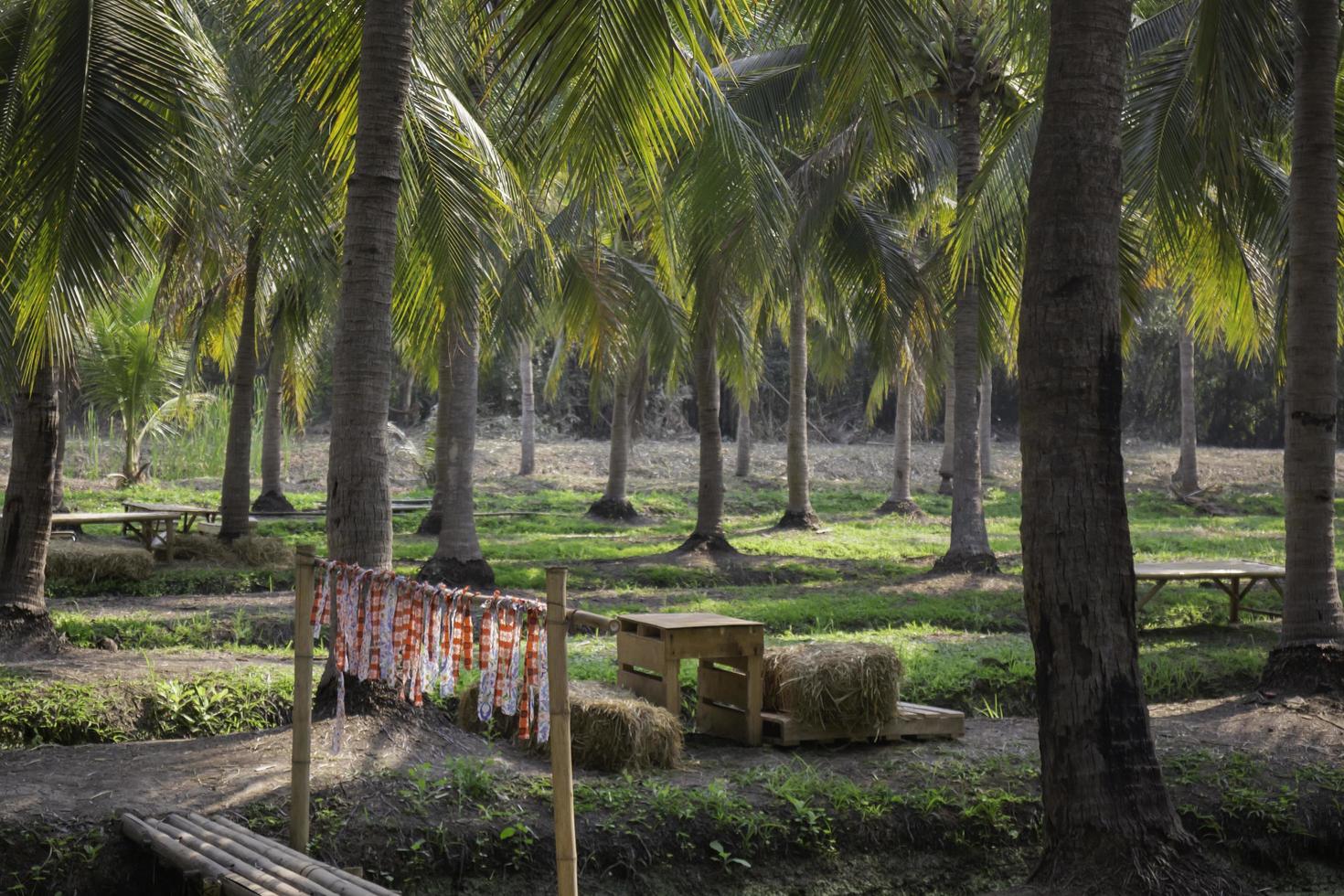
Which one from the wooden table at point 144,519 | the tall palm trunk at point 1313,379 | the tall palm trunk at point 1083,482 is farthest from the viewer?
the wooden table at point 144,519

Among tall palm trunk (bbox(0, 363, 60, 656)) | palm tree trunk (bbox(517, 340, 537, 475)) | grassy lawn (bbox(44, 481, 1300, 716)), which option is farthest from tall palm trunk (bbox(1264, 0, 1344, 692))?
palm tree trunk (bbox(517, 340, 537, 475))

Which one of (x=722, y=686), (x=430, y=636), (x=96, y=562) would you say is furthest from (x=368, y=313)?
(x=96, y=562)

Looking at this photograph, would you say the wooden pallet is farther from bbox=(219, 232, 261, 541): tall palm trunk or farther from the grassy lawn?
bbox=(219, 232, 261, 541): tall palm trunk

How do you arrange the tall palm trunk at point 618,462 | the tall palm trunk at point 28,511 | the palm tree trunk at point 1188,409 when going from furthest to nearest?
1. the palm tree trunk at point 1188,409
2. the tall palm trunk at point 618,462
3. the tall palm trunk at point 28,511

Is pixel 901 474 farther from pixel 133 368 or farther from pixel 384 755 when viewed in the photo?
pixel 384 755

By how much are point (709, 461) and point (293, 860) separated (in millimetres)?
14054

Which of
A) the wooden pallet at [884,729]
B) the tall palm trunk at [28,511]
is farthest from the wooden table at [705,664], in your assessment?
the tall palm trunk at [28,511]

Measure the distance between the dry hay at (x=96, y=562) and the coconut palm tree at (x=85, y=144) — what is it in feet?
14.0

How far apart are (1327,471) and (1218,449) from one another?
32704 millimetres

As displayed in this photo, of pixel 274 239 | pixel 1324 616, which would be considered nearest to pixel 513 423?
pixel 274 239

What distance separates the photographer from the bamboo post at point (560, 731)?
4.73 metres

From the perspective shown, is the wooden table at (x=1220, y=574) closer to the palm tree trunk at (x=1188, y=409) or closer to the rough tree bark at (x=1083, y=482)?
the rough tree bark at (x=1083, y=482)

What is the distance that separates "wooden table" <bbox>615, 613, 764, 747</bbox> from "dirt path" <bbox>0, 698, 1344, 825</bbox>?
0.71ft

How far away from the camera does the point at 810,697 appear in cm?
817
